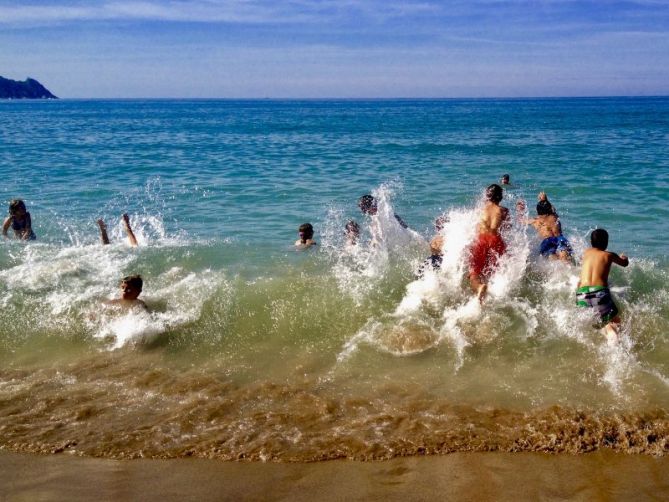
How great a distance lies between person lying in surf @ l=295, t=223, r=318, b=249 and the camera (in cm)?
1003

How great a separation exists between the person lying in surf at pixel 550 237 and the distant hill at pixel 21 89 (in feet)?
662

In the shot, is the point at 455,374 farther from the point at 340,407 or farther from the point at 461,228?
the point at 461,228

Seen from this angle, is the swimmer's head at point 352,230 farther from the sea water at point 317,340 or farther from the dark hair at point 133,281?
the dark hair at point 133,281

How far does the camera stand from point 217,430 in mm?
4797

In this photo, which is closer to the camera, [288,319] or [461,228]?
[288,319]

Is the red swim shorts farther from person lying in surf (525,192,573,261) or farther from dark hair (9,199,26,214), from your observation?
dark hair (9,199,26,214)

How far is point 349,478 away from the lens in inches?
162

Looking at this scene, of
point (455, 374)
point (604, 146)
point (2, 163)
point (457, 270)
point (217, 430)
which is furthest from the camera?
point (604, 146)

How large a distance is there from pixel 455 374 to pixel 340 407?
1348mm

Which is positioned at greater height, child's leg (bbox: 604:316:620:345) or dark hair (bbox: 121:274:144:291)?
dark hair (bbox: 121:274:144:291)

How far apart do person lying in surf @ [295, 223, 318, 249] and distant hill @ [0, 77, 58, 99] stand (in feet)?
654

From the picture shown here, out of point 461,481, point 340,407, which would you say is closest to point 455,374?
point 340,407

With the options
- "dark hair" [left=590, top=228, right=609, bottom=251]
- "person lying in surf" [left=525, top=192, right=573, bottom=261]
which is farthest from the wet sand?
"person lying in surf" [left=525, top=192, right=573, bottom=261]

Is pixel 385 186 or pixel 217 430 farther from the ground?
pixel 385 186
